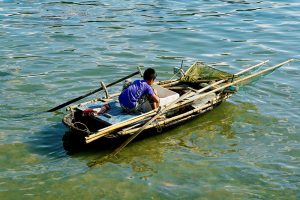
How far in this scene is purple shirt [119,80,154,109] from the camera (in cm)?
1066

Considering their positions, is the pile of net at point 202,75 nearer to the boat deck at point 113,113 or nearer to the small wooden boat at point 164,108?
the small wooden boat at point 164,108

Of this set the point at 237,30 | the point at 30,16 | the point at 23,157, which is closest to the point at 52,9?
the point at 30,16

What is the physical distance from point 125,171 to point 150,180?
639 millimetres

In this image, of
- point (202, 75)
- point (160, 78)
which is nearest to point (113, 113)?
point (202, 75)

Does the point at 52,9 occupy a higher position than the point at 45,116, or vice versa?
the point at 52,9

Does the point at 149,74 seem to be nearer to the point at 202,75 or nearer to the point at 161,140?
the point at 161,140

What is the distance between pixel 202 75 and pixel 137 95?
3.24 metres

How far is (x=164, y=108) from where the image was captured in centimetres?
1083

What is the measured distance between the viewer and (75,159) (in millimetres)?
10219

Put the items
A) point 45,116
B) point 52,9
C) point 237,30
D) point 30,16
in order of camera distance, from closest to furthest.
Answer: point 45,116, point 237,30, point 30,16, point 52,9

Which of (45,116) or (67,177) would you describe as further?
(45,116)

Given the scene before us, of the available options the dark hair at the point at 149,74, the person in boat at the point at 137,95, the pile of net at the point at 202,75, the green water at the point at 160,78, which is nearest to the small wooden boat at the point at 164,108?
the pile of net at the point at 202,75

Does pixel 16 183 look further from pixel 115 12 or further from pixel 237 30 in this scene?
pixel 115 12

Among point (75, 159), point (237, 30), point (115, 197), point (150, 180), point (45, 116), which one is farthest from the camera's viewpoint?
Result: point (237, 30)
